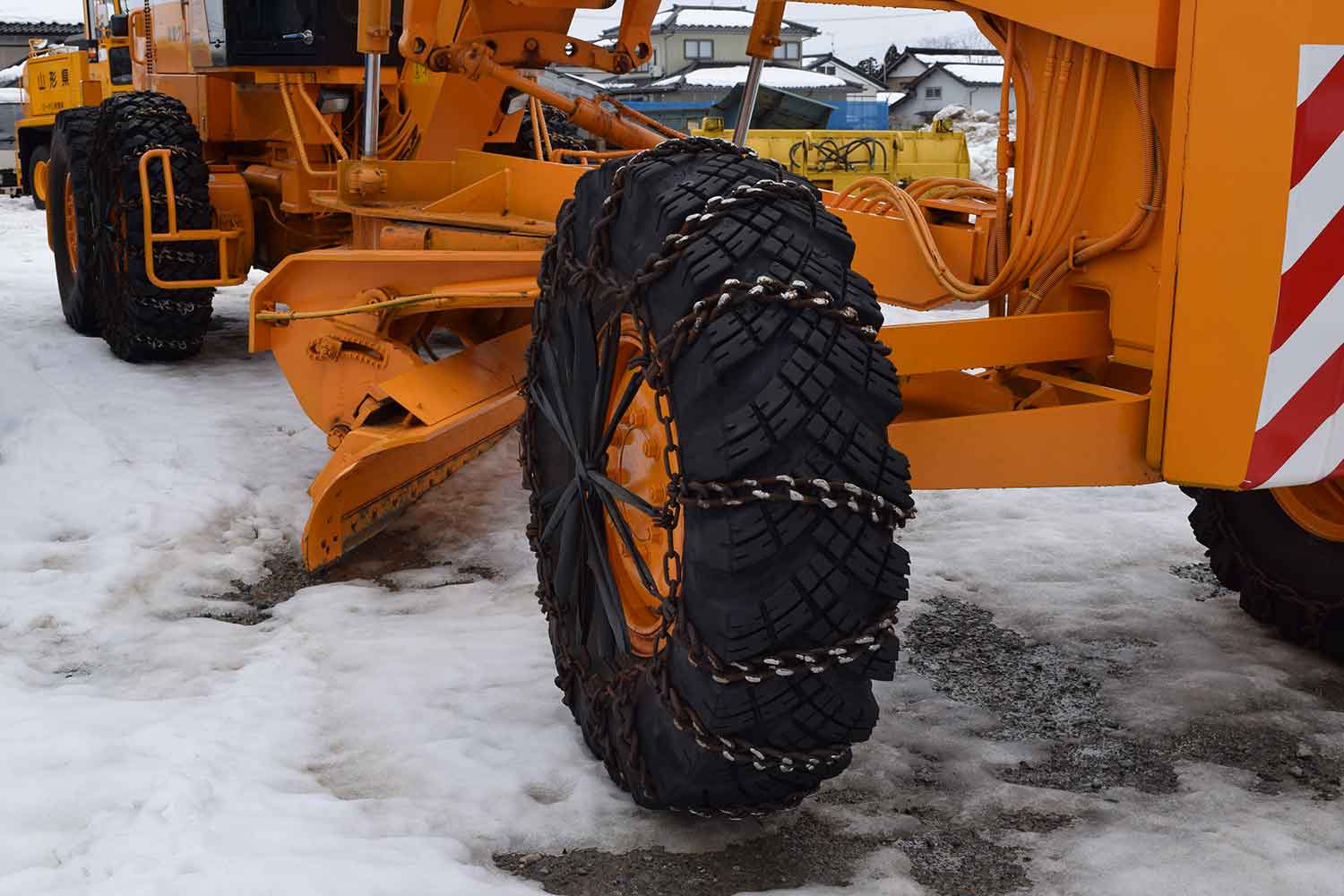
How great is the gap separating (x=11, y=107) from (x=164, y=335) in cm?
1460

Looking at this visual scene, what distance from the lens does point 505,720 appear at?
3.28m

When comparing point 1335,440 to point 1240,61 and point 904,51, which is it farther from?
point 904,51

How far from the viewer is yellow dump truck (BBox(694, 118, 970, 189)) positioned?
52.8 feet

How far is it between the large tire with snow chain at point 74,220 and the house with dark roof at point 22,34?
69.8ft

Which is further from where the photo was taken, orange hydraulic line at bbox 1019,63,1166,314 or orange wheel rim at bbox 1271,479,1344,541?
orange wheel rim at bbox 1271,479,1344,541

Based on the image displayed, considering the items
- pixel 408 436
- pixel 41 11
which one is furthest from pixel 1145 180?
pixel 41 11

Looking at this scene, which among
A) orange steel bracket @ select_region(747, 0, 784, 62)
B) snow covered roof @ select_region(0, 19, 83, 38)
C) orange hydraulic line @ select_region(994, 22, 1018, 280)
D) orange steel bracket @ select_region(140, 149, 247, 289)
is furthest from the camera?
snow covered roof @ select_region(0, 19, 83, 38)

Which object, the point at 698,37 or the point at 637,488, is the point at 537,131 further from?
the point at 698,37

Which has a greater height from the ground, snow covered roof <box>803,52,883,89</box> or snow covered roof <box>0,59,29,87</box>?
snow covered roof <box>803,52,883,89</box>

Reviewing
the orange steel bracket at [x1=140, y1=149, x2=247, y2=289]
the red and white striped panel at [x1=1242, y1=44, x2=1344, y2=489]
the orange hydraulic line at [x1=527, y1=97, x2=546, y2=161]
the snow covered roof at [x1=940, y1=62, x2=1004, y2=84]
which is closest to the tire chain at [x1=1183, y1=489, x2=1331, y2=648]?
the red and white striped panel at [x1=1242, y1=44, x2=1344, y2=489]

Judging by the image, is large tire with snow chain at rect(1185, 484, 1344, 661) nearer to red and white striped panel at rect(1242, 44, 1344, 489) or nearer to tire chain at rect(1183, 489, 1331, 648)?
tire chain at rect(1183, 489, 1331, 648)

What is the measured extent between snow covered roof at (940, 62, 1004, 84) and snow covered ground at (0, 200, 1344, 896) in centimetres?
3894

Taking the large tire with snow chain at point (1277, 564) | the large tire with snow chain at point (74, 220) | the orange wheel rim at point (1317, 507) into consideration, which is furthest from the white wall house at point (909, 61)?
the orange wheel rim at point (1317, 507)

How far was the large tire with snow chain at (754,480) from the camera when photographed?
2.31 meters
